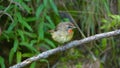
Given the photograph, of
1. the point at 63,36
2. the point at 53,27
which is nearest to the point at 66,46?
the point at 63,36

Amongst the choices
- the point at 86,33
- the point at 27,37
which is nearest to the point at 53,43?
the point at 27,37

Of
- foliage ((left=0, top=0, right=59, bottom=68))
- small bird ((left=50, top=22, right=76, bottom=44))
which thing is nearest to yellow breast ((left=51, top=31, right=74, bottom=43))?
small bird ((left=50, top=22, right=76, bottom=44))

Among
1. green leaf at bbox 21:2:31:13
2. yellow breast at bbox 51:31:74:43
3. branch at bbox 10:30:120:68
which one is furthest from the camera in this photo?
green leaf at bbox 21:2:31:13

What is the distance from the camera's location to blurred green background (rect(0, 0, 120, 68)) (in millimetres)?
2363

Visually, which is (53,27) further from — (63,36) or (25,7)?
(63,36)

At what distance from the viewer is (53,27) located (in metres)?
2.37

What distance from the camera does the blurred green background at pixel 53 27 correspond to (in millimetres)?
2363

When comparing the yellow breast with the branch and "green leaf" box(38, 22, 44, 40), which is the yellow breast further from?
"green leaf" box(38, 22, 44, 40)

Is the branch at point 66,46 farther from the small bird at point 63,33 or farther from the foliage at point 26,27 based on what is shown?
the foliage at point 26,27

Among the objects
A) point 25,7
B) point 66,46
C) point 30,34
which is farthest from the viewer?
point 30,34

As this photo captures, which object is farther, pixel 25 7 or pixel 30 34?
pixel 30 34

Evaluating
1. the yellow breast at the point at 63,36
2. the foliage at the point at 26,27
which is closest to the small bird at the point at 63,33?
the yellow breast at the point at 63,36

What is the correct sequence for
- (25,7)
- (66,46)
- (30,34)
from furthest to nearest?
(30,34) < (25,7) < (66,46)

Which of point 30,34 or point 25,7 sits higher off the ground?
point 25,7
